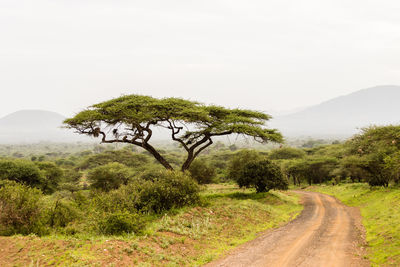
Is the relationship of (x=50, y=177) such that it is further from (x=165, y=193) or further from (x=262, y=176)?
(x=262, y=176)

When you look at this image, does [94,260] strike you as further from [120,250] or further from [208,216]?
[208,216]

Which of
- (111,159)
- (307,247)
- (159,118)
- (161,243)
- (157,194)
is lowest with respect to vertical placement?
(111,159)

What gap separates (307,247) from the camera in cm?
1245

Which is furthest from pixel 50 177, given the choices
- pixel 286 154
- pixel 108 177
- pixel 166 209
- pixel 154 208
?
pixel 286 154

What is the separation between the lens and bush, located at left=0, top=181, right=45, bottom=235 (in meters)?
11.2

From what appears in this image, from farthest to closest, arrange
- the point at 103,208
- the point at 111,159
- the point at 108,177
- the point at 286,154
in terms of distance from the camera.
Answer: the point at 286,154 → the point at 111,159 → the point at 108,177 → the point at 103,208

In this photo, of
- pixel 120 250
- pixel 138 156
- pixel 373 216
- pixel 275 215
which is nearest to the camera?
pixel 120 250

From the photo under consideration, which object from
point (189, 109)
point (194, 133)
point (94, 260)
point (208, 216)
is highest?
point (189, 109)

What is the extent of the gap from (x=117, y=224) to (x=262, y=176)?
1721 cm

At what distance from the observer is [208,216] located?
1631 cm

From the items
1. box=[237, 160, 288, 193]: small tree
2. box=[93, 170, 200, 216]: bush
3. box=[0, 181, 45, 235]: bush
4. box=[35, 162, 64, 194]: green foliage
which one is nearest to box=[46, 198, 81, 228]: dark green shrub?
box=[0, 181, 45, 235]: bush

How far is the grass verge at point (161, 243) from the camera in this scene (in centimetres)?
898

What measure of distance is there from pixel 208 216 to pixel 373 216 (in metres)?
12.8

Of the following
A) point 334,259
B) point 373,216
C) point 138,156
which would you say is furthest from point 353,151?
point 138,156
